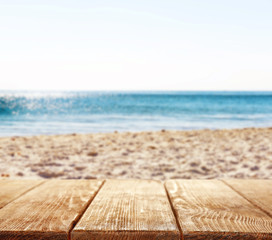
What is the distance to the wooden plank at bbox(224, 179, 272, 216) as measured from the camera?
3.56 ft

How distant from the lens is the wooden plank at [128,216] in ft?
2.65

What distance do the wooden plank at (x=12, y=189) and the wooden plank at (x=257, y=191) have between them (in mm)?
890

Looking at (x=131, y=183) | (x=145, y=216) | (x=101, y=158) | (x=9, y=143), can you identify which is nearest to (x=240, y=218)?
(x=145, y=216)

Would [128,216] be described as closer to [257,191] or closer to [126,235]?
[126,235]

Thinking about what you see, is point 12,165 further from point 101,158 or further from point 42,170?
point 101,158

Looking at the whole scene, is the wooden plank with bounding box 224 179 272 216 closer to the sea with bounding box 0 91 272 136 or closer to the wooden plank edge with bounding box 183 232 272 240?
the wooden plank edge with bounding box 183 232 272 240

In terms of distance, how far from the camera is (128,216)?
933 millimetres

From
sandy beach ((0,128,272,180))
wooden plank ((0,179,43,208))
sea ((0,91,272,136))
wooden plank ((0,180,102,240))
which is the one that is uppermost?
wooden plank ((0,180,102,240))

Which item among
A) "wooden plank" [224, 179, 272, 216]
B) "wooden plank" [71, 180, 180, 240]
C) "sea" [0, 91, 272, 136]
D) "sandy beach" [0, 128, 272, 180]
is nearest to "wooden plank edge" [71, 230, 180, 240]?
"wooden plank" [71, 180, 180, 240]

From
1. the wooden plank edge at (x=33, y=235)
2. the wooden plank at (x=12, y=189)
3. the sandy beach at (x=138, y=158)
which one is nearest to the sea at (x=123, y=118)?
the sandy beach at (x=138, y=158)

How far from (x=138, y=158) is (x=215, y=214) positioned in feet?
15.9

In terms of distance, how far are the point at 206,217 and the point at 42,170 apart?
444 centimetres

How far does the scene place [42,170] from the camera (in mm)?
4977

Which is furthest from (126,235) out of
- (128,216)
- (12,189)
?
(12,189)
